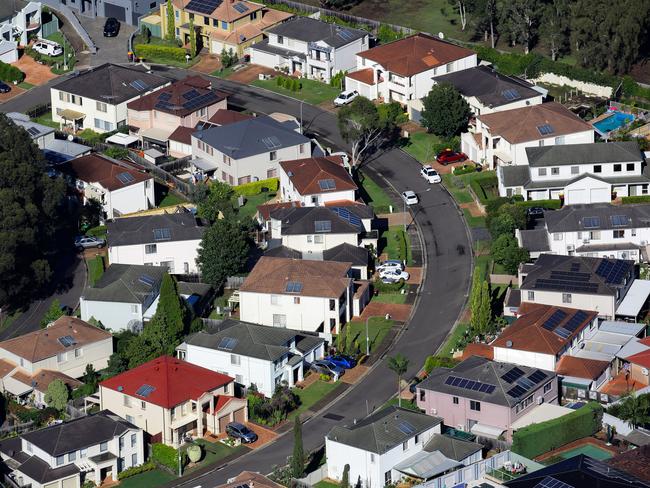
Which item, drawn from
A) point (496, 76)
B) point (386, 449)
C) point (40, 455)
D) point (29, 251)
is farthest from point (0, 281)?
point (496, 76)

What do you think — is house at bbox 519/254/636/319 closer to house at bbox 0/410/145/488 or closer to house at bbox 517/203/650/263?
house at bbox 517/203/650/263

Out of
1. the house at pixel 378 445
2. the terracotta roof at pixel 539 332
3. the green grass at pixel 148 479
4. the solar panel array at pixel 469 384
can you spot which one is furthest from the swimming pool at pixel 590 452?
the green grass at pixel 148 479

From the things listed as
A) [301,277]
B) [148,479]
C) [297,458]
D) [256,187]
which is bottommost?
[148,479]

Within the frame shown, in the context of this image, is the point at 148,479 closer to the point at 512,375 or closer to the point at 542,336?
the point at 512,375

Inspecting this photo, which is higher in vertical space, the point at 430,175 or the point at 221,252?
the point at 430,175

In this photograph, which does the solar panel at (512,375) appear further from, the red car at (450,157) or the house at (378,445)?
the red car at (450,157)

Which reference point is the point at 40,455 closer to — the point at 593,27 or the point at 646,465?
the point at 646,465

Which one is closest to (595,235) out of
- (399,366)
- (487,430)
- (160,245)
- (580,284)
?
(580,284)
